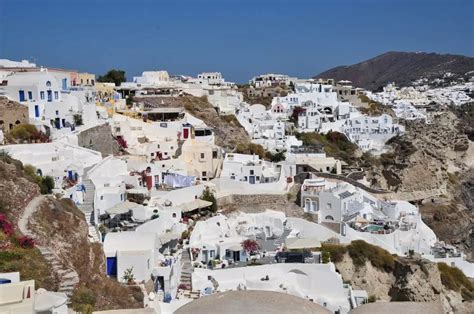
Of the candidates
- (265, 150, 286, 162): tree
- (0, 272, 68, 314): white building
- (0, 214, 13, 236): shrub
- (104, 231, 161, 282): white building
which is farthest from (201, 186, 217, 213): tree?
(0, 272, 68, 314): white building

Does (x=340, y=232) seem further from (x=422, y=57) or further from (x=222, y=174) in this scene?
(x=422, y=57)

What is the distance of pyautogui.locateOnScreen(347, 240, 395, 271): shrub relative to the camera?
17.9 metres

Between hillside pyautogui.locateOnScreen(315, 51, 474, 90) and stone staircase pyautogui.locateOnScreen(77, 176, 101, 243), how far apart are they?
13033cm

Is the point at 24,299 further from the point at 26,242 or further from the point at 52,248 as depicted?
the point at 52,248

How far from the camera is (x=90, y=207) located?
15.5m

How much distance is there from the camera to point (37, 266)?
35.3ft

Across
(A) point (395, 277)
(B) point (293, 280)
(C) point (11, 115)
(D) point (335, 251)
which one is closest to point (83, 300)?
(B) point (293, 280)

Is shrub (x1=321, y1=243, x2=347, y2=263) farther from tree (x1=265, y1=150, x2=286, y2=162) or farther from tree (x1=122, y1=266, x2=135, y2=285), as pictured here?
tree (x1=265, y1=150, x2=286, y2=162)

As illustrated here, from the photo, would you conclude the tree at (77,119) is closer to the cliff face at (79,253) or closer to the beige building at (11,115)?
the beige building at (11,115)

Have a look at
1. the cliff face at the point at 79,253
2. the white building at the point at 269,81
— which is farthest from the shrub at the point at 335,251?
the white building at the point at 269,81

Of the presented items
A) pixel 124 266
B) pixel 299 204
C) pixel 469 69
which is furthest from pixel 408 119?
pixel 469 69

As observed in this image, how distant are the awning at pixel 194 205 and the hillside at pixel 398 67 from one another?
127044 millimetres

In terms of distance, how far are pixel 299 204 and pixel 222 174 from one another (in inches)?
129

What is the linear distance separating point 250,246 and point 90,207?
446 centimetres
